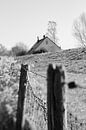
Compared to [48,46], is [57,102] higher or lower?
lower

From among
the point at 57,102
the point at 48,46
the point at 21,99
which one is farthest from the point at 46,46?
the point at 57,102

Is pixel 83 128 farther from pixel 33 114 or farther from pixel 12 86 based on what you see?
pixel 12 86

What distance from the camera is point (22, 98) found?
3.83m

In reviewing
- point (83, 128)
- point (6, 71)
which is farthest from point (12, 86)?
point (83, 128)

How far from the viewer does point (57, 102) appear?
2.70 m

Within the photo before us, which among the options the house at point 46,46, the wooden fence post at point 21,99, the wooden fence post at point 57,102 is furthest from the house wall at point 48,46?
the wooden fence post at point 57,102

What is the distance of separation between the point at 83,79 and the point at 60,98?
24.5ft

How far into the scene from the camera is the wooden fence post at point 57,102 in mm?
2627

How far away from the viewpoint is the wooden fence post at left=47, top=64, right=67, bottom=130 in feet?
8.62

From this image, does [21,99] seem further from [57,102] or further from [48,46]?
[48,46]

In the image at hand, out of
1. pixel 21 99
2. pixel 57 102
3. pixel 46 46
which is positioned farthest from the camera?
pixel 46 46

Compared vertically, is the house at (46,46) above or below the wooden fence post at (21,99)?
above

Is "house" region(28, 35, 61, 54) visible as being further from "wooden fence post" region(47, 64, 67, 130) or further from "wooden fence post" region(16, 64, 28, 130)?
"wooden fence post" region(47, 64, 67, 130)

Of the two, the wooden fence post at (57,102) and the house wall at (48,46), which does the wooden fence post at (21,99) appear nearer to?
the wooden fence post at (57,102)
